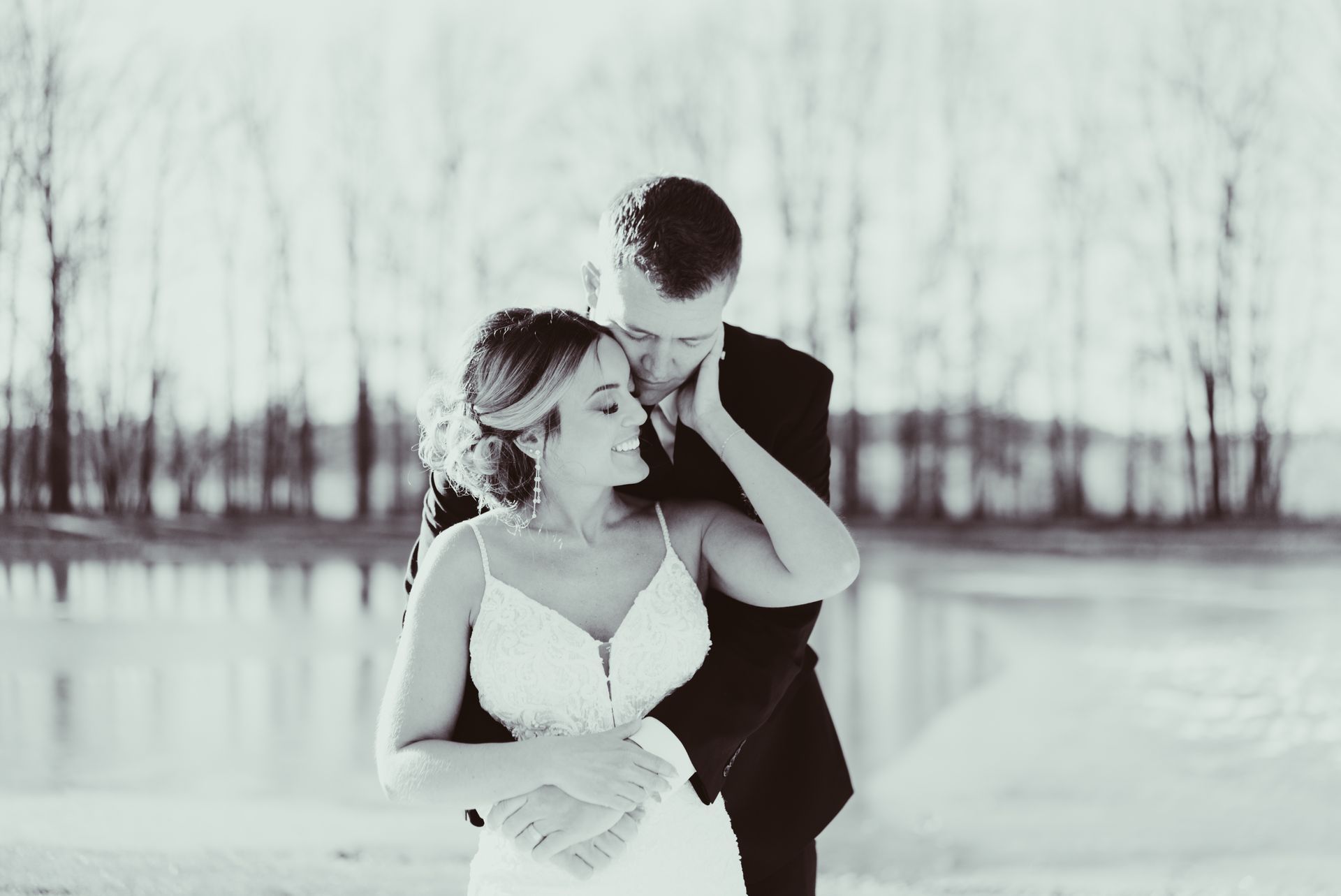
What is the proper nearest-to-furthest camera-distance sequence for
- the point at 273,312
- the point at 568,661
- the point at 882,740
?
the point at 568,661 < the point at 882,740 < the point at 273,312

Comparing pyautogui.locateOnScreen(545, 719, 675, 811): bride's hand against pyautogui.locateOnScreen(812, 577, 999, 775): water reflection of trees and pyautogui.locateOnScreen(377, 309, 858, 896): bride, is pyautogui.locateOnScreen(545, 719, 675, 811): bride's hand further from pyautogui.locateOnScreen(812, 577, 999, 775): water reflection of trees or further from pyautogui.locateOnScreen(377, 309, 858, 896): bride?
pyautogui.locateOnScreen(812, 577, 999, 775): water reflection of trees

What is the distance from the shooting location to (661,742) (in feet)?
5.96

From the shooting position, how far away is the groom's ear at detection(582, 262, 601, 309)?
2109mm

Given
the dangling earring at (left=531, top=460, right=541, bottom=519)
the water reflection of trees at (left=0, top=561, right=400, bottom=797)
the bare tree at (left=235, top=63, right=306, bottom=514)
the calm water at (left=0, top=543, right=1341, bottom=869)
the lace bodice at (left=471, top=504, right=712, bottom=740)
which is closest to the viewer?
the lace bodice at (left=471, top=504, right=712, bottom=740)

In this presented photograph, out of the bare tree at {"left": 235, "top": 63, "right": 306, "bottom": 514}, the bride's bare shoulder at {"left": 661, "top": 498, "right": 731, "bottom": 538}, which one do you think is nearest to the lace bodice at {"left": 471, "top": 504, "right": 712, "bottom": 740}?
the bride's bare shoulder at {"left": 661, "top": 498, "right": 731, "bottom": 538}

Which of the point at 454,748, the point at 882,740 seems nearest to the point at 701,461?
the point at 454,748

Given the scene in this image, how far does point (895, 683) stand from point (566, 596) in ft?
23.7

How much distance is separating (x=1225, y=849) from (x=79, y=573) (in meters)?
12.0

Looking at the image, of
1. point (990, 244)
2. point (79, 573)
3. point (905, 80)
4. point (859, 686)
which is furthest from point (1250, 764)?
point (905, 80)

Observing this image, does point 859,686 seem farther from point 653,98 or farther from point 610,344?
point 653,98

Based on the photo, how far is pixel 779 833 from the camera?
229cm

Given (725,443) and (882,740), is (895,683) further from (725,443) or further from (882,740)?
(725,443)

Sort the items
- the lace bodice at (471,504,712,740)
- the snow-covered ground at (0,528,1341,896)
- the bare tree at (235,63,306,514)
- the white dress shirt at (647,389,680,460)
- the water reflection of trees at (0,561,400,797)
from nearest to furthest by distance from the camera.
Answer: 1. the lace bodice at (471,504,712,740)
2. the white dress shirt at (647,389,680,460)
3. the snow-covered ground at (0,528,1341,896)
4. the water reflection of trees at (0,561,400,797)
5. the bare tree at (235,63,306,514)

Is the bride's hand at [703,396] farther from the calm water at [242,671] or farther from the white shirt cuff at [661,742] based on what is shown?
the calm water at [242,671]
